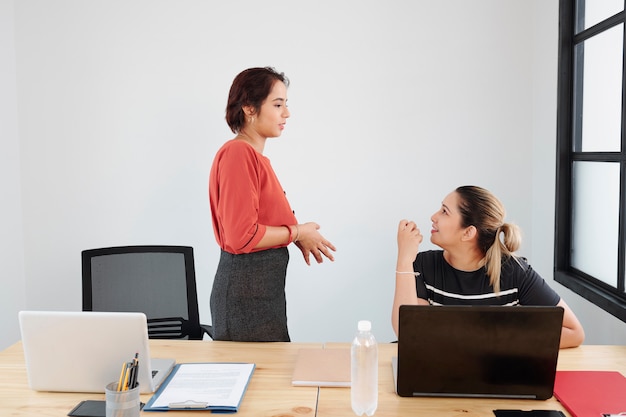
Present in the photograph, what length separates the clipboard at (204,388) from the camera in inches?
61.2

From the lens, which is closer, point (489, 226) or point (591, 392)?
point (591, 392)

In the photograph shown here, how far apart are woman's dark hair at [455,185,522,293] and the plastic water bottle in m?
0.88

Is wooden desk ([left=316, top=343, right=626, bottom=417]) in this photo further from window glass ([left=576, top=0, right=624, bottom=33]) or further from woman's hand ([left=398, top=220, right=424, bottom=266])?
window glass ([left=576, top=0, right=624, bottom=33])

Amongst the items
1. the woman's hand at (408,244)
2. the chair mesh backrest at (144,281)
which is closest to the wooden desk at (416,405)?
the woman's hand at (408,244)

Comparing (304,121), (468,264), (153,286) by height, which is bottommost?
(153,286)

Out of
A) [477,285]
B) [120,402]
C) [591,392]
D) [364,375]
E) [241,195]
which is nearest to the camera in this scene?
[120,402]

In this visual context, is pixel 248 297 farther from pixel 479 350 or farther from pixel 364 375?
pixel 479 350

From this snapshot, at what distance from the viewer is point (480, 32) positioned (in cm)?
350

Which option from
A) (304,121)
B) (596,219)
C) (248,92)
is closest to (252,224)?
(248,92)

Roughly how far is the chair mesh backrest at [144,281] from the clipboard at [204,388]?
0.86m

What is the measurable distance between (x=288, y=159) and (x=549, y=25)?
5.06ft

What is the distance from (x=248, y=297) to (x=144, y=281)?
618mm

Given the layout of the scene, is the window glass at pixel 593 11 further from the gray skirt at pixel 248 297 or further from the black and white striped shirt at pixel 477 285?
the gray skirt at pixel 248 297

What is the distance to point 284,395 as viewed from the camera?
1646 millimetres
